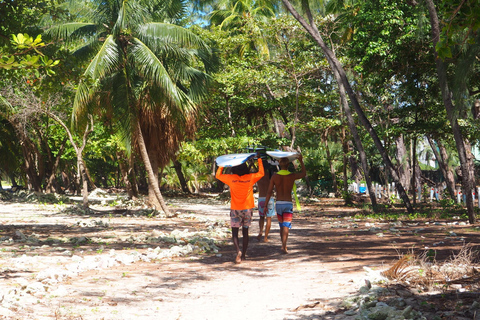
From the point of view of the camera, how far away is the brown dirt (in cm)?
548

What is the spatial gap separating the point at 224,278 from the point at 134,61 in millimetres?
11117

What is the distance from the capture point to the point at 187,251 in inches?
387

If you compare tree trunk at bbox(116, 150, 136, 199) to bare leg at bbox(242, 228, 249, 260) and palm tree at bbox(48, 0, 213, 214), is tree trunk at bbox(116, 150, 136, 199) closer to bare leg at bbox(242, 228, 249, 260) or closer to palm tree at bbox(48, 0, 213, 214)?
palm tree at bbox(48, 0, 213, 214)

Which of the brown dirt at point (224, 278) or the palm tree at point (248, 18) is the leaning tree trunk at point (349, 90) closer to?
the brown dirt at point (224, 278)

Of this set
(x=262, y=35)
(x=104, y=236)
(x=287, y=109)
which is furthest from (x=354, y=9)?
(x=104, y=236)

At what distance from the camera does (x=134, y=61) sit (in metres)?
16.8

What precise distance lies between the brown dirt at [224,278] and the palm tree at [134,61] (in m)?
5.66

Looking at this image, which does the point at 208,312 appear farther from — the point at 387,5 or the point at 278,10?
the point at 278,10

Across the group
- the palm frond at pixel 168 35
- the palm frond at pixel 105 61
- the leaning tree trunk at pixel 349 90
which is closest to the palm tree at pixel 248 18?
the leaning tree trunk at pixel 349 90

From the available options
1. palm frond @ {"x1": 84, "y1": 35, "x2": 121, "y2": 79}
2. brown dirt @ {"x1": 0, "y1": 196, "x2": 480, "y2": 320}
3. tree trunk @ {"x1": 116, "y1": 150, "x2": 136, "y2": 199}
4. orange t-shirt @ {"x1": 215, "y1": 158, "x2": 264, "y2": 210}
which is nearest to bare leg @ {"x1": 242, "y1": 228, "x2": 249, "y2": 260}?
brown dirt @ {"x1": 0, "y1": 196, "x2": 480, "y2": 320}

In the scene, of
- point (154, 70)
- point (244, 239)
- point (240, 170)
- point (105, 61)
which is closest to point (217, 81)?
point (154, 70)

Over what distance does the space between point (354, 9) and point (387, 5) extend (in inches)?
257

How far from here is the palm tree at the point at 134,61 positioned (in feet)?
52.9

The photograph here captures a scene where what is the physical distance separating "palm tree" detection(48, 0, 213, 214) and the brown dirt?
566cm
